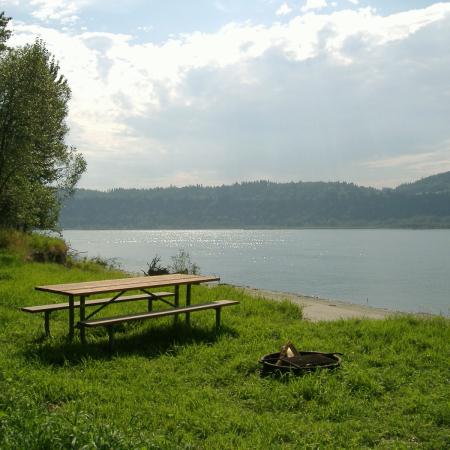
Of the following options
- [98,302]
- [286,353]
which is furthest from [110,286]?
[286,353]

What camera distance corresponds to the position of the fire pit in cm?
660

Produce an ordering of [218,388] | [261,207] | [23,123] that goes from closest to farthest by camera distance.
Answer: [218,388], [23,123], [261,207]

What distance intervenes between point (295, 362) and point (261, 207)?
177905mm

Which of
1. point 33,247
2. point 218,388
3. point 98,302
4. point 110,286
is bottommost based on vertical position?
point 218,388

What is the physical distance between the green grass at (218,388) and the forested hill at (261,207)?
162 meters

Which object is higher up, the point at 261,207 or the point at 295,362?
the point at 261,207

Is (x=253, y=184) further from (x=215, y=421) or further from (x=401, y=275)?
(x=215, y=421)

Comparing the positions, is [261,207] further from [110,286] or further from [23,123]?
[110,286]

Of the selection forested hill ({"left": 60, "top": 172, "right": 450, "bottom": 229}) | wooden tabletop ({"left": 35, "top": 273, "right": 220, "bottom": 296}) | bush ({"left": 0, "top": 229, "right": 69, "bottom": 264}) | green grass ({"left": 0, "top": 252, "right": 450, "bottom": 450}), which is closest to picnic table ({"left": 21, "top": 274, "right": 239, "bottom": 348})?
wooden tabletop ({"left": 35, "top": 273, "right": 220, "bottom": 296})

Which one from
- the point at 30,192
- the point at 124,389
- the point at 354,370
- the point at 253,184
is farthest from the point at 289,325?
the point at 253,184

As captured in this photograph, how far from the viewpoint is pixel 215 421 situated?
5098 millimetres

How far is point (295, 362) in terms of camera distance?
22.3 feet

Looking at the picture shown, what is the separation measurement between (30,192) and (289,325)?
15057mm

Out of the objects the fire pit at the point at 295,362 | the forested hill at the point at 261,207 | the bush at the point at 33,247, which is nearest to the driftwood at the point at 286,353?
the fire pit at the point at 295,362
